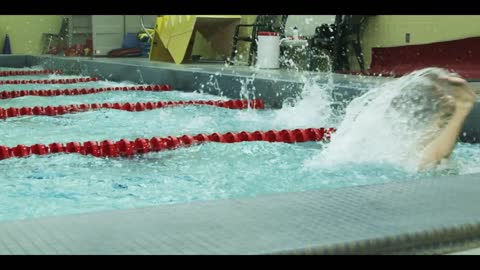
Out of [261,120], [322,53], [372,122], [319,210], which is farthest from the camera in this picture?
[322,53]

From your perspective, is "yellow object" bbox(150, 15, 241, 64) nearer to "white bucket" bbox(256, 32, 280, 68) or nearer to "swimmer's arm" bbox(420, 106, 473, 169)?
"white bucket" bbox(256, 32, 280, 68)

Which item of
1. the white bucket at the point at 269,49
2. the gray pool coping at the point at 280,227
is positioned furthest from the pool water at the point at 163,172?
the white bucket at the point at 269,49

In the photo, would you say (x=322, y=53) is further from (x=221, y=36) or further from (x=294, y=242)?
(x=294, y=242)

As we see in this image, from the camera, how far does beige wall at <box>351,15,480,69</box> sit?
6352 millimetres

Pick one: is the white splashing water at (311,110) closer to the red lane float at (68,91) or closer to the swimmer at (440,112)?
the swimmer at (440,112)

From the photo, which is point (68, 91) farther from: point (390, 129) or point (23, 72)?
point (390, 129)

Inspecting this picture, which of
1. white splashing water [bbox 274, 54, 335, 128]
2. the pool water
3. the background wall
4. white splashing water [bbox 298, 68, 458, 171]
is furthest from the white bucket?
the background wall

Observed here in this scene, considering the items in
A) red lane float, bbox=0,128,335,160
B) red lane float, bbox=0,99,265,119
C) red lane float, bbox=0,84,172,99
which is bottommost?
red lane float, bbox=0,84,172,99

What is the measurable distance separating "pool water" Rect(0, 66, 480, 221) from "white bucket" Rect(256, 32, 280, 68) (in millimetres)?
3503

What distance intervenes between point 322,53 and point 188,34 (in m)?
2.00

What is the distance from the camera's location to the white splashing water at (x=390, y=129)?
294 centimetres

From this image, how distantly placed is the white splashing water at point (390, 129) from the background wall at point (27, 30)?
1197 cm
